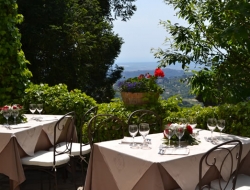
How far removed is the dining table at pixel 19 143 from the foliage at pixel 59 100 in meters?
0.99

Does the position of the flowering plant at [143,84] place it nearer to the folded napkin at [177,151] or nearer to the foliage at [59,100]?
the foliage at [59,100]

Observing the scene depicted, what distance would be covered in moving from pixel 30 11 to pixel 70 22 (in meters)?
1.44

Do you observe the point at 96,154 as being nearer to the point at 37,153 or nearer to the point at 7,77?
the point at 37,153

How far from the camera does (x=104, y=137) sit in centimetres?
514

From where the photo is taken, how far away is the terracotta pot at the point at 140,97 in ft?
17.6

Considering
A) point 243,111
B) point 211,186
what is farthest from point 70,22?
point 211,186

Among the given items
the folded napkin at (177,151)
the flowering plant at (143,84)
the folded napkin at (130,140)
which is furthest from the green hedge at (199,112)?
the folded napkin at (177,151)

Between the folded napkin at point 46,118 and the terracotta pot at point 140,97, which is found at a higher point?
the terracotta pot at point 140,97

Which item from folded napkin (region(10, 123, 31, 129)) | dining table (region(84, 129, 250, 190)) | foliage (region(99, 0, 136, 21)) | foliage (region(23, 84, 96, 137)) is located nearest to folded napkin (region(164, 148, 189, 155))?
dining table (region(84, 129, 250, 190))

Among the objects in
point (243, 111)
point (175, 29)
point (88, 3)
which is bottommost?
point (243, 111)

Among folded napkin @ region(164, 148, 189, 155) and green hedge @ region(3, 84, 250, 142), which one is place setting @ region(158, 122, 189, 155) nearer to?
folded napkin @ region(164, 148, 189, 155)

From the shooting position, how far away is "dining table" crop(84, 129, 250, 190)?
293 centimetres

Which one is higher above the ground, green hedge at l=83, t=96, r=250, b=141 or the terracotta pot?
the terracotta pot

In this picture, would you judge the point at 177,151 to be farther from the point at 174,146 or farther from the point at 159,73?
the point at 159,73
